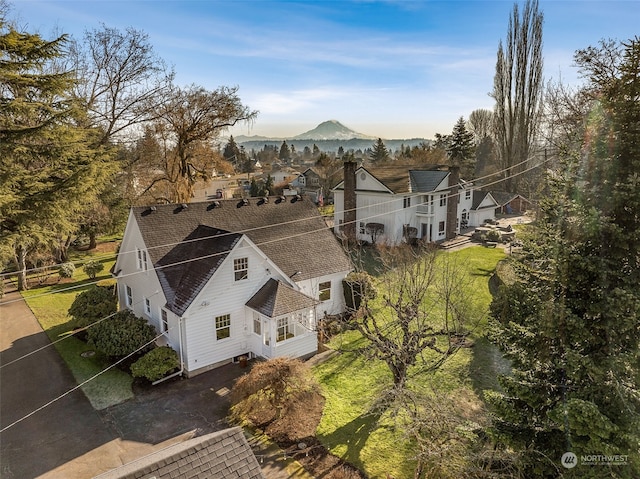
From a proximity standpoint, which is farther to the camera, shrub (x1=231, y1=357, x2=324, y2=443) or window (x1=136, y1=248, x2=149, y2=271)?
window (x1=136, y1=248, x2=149, y2=271)

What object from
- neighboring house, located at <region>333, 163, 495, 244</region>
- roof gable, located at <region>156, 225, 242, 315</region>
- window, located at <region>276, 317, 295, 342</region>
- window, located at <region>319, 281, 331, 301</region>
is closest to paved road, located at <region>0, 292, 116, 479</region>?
roof gable, located at <region>156, 225, 242, 315</region>

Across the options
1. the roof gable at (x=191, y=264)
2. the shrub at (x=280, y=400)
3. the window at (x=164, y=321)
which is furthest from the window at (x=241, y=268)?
the shrub at (x=280, y=400)

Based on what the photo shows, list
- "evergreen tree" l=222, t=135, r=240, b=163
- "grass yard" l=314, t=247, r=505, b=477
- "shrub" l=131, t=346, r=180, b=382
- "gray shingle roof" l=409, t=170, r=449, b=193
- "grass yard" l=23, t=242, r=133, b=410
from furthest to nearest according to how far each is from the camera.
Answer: "evergreen tree" l=222, t=135, r=240, b=163 < "gray shingle roof" l=409, t=170, r=449, b=193 < "shrub" l=131, t=346, r=180, b=382 < "grass yard" l=23, t=242, r=133, b=410 < "grass yard" l=314, t=247, r=505, b=477

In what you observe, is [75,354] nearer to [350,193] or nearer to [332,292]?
[332,292]

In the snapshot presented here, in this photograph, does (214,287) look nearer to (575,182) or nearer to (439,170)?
(575,182)

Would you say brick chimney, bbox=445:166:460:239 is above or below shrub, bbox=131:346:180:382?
above

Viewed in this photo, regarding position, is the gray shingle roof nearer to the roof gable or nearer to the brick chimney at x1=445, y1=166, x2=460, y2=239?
the brick chimney at x1=445, y1=166, x2=460, y2=239

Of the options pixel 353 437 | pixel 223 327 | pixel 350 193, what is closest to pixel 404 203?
pixel 350 193
